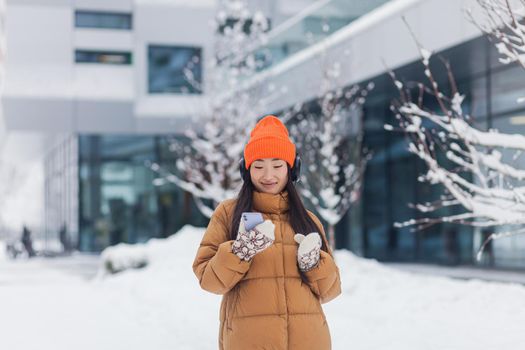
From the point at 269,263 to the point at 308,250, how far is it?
212mm

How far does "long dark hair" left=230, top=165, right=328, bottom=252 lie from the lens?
3.42m

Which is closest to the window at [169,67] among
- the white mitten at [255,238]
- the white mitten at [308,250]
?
the white mitten at [308,250]

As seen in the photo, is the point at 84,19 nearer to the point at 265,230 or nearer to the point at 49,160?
the point at 49,160

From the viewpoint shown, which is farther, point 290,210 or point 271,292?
point 290,210

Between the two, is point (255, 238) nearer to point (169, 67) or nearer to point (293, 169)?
point (293, 169)

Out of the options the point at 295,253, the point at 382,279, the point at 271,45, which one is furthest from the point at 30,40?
the point at 295,253

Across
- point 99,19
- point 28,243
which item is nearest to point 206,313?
point 28,243

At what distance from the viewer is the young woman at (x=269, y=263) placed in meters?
3.24

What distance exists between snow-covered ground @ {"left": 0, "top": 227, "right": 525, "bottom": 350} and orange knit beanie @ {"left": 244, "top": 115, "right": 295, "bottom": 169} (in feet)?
14.4

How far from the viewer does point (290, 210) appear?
11.5 ft

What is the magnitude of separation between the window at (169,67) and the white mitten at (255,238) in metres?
24.7

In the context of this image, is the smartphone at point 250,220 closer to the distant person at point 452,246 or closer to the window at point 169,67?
the distant person at point 452,246

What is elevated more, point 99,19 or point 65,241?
point 99,19

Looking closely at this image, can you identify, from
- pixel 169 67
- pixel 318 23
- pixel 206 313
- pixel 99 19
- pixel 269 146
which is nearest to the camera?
pixel 269 146
